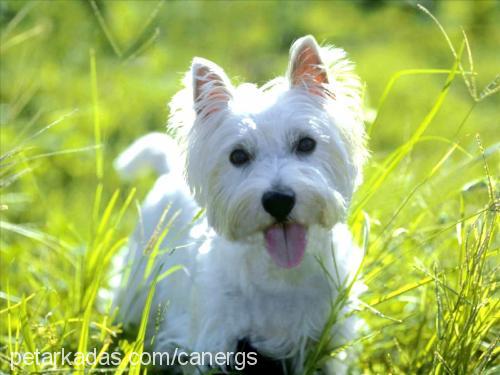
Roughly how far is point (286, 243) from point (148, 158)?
188cm

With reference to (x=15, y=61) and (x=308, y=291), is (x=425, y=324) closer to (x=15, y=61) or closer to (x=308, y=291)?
(x=308, y=291)

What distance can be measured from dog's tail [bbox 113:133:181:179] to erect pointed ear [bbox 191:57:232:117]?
139 centimetres

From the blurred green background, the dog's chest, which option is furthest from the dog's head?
the blurred green background

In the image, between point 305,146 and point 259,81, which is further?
point 259,81

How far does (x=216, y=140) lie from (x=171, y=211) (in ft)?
3.39

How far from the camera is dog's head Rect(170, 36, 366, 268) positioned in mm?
3354

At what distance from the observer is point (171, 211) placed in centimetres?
457

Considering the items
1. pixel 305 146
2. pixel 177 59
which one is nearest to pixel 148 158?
pixel 305 146

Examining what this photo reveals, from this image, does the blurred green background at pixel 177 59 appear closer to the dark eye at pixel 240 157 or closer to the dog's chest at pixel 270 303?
the dog's chest at pixel 270 303

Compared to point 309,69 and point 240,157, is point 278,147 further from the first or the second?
point 309,69

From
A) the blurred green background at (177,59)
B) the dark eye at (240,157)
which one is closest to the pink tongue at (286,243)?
the dark eye at (240,157)

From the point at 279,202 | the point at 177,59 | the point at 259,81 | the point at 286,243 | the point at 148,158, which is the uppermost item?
the point at 279,202

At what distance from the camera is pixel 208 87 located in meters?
3.62

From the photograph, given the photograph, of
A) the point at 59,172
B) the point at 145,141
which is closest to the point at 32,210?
the point at 59,172
